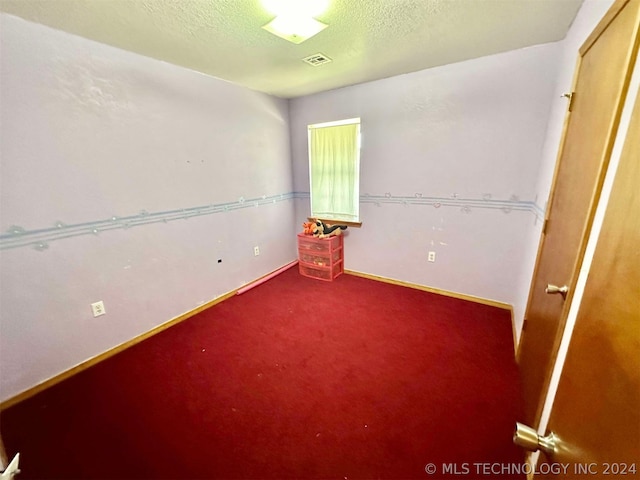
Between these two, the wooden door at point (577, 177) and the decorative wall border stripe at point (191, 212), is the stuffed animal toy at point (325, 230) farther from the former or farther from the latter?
the wooden door at point (577, 177)

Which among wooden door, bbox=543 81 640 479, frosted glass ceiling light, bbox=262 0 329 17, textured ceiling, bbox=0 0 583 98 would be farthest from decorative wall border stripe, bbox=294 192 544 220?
frosted glass ceiling light, bbox=262 0 329 17

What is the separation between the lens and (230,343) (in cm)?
206

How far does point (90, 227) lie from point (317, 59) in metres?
2.06

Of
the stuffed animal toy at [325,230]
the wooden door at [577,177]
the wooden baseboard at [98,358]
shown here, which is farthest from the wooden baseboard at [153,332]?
the wooden door at [577,177]

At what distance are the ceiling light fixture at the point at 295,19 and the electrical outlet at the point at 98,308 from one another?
2156 mm

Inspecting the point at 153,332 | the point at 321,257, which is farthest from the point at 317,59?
the point at 153,332

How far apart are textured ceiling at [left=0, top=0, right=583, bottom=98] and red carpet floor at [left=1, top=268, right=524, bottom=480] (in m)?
2.14

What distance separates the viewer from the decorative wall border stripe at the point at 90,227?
4.93 ft

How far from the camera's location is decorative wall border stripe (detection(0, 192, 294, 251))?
4.93ft

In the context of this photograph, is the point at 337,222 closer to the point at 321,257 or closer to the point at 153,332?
the point at 321,257

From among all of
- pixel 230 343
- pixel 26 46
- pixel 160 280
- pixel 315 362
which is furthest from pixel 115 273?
pixel 315 362

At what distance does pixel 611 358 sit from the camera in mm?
411

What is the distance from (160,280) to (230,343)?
0.82 metres

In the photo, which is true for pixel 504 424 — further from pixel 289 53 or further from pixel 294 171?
pixel 294 171
